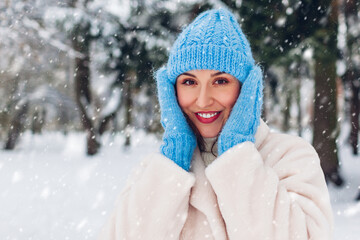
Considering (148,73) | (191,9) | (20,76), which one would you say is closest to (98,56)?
(148,73)

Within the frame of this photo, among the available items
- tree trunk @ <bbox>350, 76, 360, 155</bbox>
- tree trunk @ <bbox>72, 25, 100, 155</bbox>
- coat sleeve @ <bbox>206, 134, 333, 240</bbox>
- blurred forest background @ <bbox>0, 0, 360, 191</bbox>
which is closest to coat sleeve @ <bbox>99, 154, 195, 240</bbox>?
coat sleeve @ <bbox>206, 134, 333, 240</bbox>

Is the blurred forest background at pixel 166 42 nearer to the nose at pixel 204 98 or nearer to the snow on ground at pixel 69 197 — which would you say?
the snow on ground at pixel 69 197

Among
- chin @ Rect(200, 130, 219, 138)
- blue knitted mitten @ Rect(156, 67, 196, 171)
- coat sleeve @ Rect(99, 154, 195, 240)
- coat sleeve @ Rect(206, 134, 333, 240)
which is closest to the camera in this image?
coat sleeve @ Rect(206, 134, 333, 240)

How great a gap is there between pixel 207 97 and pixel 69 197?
21.5 feet

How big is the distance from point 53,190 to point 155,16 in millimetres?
4629

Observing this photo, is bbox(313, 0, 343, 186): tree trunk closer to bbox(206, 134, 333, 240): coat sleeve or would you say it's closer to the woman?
the woman

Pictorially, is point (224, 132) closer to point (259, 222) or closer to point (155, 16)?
point (259, 222)

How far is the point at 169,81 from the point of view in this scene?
187 cm

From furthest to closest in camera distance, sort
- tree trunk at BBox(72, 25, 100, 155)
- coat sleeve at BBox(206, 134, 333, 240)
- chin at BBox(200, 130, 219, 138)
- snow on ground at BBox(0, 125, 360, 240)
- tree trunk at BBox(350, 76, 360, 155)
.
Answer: tree trunk at BBox(72, 25, 100, 155)
tree trunk at BBox(350, 76, 360, 155)
snow on ground at BBox(0, 125, 360, 240)
chin at BBox(200, 130, 219, 138)
coat sleeve at BBox(206, 134, 333, 240)

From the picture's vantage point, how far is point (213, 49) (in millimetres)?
1685

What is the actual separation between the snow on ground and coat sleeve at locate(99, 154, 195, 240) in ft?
12.3

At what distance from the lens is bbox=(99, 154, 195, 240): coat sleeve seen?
1.59 m

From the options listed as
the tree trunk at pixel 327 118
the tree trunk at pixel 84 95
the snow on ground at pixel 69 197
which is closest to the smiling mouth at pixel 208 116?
the snow on ground at pixel 69 197

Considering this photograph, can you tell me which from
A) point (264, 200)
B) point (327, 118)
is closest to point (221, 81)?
point (264, 200)
